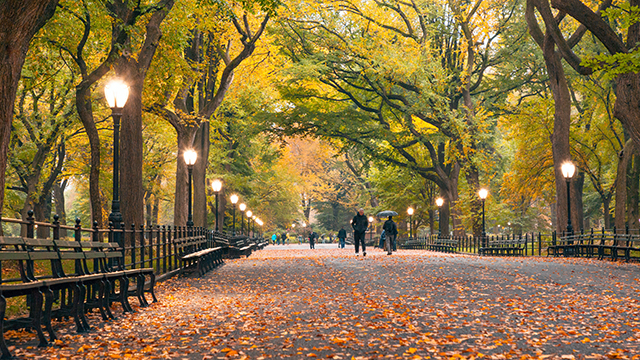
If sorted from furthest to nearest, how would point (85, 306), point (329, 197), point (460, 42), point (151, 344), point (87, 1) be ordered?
point (329, 197) < point (460, 42) < point (87, 1) < point (85, 306) < point (151, 344)

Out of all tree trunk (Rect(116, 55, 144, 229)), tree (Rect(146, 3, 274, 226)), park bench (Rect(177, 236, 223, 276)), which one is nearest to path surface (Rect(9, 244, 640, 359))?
park bench (Rect(177, 236, 223, 276))

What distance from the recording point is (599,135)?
33875mm

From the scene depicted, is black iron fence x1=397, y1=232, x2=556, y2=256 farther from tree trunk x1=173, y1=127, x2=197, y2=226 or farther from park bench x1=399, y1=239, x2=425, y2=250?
tree trunk x1=173, y1=127, x2=197, y2=226

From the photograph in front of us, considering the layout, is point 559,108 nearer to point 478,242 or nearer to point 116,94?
point 478,242

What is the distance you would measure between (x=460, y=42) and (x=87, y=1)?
23.3m

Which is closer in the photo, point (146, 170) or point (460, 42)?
point (460, 42)

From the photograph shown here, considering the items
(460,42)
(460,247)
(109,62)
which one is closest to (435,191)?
(460,247)

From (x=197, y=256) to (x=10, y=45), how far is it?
8339 millimetres

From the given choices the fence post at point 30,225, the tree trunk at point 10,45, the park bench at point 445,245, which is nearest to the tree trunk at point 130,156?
the tree trunk at point 10,45

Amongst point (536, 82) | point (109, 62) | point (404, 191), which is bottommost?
point (404, 191)

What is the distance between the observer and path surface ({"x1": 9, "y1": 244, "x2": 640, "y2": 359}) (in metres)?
6.72

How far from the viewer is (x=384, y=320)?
8695 millimetres

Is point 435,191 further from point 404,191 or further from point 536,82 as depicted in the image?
point 536,82

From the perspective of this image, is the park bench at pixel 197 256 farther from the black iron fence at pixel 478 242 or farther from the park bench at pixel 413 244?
the park bench at pixel 413 244
